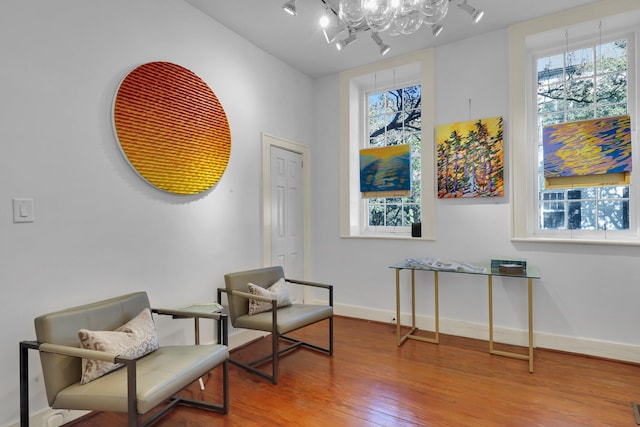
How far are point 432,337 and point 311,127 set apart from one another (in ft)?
9.01

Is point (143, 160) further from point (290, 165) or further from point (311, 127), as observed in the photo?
point (311, 127)

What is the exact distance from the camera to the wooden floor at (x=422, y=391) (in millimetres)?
2055

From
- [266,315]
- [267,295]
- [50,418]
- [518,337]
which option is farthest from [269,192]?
[518,337]

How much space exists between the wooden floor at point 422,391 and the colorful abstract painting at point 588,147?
1.57 metres

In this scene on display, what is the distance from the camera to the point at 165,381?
66.6 inches

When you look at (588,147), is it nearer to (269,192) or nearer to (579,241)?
(579,241)

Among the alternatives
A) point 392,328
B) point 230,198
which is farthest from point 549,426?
point 230,198

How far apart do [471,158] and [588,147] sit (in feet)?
2.96

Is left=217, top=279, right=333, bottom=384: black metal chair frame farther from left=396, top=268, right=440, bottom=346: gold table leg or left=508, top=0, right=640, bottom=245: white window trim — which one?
left=508, top=0, right=640, bottom=245: white window trim

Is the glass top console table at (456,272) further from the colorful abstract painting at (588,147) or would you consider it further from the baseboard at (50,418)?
the baseboard at (50,418)

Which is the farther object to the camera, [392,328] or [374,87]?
[374,87]

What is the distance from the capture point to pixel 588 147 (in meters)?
2.90

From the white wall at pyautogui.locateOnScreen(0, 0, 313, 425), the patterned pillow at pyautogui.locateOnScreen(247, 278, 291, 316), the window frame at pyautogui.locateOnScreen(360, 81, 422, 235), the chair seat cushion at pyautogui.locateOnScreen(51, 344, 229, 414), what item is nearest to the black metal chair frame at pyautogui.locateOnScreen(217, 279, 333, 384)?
the patterned pillow at pyautogui.locateOnScreen(247, 278, 291, 316)

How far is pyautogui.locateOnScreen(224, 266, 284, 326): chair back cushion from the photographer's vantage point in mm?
2822
